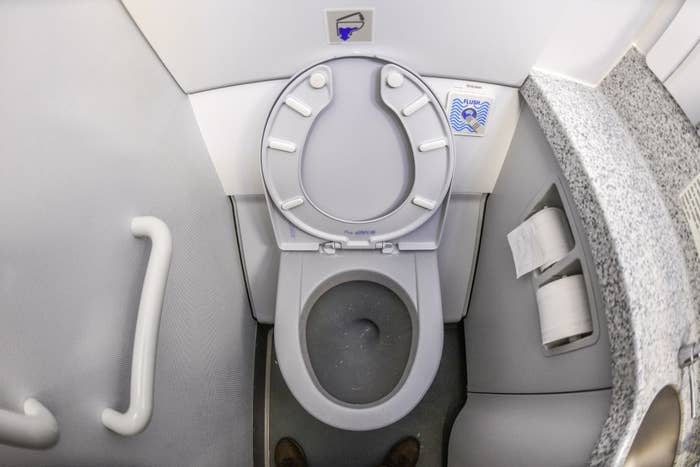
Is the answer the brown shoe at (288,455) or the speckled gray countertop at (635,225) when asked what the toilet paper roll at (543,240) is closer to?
the speckled gray countertop at (635,225)

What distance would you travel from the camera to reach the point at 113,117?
0.71 m

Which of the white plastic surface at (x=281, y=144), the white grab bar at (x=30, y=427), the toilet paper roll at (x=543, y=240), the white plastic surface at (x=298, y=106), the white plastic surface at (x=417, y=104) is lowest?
the white grab bar at (x=30, y=427)

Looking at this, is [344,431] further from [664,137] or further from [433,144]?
[664,137]

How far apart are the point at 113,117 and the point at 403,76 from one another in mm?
545

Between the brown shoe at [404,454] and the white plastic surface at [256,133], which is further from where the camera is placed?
the brown shoe at [404,454]

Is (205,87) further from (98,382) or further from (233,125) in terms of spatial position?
(98,382)

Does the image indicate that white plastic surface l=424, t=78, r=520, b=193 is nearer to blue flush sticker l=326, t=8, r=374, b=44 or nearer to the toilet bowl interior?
blue flush sticker l=326, t=8, r=374, b=44

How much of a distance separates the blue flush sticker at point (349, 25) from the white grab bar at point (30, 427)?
2.47 feet

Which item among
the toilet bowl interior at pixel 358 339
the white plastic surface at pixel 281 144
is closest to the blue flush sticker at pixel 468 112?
the white plastic surface at pixel 281 144

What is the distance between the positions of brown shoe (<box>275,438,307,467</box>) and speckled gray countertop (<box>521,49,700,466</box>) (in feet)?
3.13

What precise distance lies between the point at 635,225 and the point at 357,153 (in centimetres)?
56

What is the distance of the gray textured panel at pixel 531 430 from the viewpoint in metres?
0.69

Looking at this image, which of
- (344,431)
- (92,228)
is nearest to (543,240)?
(92,228)

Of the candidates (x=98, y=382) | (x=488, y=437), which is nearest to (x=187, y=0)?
(x=98, y=382)
